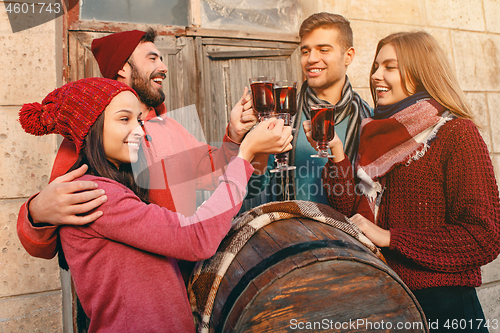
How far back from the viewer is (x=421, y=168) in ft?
5.71

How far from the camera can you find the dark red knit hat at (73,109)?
1.17 metres

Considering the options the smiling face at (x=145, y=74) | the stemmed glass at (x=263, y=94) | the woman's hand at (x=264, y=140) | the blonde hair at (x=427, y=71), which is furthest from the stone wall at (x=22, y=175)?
the blonde hair at (x=427, y=71)

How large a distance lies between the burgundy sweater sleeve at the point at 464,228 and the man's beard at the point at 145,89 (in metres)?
1.66

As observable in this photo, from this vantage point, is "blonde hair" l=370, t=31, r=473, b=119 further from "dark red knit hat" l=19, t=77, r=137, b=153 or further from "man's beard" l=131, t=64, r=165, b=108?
"dark red knit hat" l=19, t=77, r=137, b=153

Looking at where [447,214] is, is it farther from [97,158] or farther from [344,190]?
[97,158]

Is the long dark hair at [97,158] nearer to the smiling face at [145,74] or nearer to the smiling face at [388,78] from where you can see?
the smiling face at [145,74]

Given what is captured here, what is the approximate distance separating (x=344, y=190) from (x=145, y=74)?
4.78 ft

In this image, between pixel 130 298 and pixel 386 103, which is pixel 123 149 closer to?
pixel 130 298

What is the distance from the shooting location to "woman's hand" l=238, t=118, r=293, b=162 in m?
→ 1.28

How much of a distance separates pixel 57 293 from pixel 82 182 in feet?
5.31

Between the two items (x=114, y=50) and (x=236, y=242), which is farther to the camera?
(x=114, y=50)

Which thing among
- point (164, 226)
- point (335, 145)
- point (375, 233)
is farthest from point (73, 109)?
point (375, 233)

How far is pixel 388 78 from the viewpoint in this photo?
2.08 meters

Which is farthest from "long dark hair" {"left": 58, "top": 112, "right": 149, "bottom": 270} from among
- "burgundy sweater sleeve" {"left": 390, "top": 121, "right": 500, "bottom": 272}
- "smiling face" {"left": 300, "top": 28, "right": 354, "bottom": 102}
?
"smiling face" {"left": 300, "top": 28, "right": 354, "bottom": 102}
